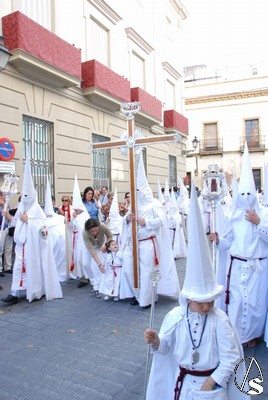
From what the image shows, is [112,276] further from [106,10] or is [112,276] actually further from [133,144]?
[106,10]

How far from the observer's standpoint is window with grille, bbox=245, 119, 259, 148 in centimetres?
3284

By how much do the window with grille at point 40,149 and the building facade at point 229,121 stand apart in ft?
73.6

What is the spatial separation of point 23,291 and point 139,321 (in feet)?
8.80

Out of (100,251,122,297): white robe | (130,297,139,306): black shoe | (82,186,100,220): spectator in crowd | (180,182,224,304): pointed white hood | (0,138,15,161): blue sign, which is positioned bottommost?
(130,297,139,306): black shoe

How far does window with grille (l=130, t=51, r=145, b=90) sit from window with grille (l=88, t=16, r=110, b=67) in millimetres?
2279

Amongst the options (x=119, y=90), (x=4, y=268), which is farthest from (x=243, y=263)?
(x=119, y=90)

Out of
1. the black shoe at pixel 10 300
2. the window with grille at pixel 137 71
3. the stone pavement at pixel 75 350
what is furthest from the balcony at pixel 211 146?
the black shoe at pixel 10 300

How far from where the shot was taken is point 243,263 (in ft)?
13.7

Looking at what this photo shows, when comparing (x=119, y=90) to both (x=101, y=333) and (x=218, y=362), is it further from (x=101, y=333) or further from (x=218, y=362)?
(x=218, y=362)

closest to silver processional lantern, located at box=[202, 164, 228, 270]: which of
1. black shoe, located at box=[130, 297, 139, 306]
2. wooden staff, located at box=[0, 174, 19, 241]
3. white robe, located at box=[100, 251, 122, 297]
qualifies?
black shoe, located at box=[130, 297, 139, 306]

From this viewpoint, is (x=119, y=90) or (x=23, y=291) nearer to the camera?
(x=23, y=291)

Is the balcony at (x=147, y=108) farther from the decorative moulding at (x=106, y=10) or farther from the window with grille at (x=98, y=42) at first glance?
the decorative moulding at (x=106, y=10)

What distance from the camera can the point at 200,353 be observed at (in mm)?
2463

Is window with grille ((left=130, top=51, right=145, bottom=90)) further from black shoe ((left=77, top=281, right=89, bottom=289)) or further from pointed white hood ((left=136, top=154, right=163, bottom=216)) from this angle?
pointed white hood ((left=136, top=154, right=163, bottom=216))
